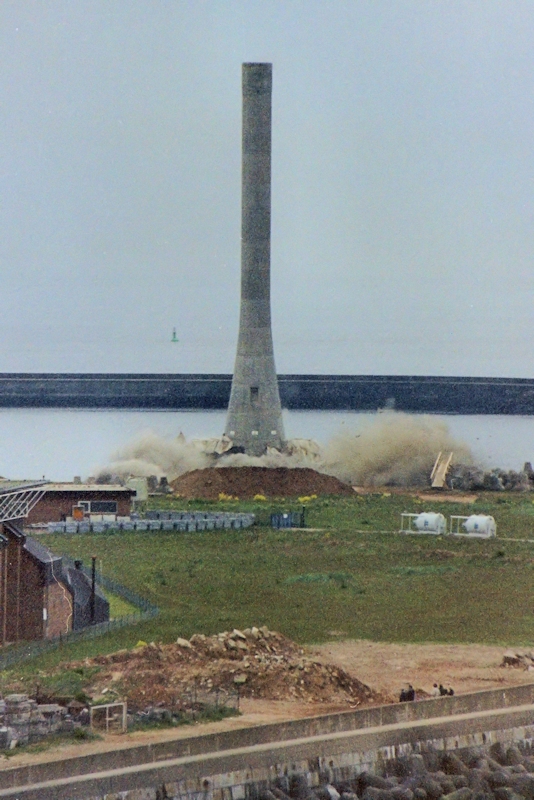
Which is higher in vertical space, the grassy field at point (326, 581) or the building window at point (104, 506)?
the building window at point (104, 506)

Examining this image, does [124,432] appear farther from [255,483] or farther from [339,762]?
[339,762]

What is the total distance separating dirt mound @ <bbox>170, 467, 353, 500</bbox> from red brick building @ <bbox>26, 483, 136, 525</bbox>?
26.6 feet

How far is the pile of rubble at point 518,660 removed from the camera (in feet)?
71.5

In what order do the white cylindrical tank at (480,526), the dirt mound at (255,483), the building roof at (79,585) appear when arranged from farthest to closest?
the dirt mound at (255,483), the white cylindrical tank at (480,526), the building roof at (79,585)

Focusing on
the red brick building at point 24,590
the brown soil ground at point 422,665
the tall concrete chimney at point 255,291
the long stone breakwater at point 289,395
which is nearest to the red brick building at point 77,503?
the red brick building at point 24,590

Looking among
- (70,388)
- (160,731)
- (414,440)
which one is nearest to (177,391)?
(70,388)

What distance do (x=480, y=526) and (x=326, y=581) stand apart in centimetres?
617

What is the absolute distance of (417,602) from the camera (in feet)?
83.9

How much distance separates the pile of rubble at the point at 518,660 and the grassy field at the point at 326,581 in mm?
1123

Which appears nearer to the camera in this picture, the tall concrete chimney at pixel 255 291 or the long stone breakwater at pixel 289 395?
the tall concrete chimney at pixel 255 291

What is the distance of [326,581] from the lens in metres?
26.9

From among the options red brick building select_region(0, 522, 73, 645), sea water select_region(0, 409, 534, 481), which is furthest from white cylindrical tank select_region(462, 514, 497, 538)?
sea water select_region(0, 409, 534, 481)

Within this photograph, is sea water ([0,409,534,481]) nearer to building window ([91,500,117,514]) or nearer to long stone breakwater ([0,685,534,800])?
building window ([91,500,117,514])

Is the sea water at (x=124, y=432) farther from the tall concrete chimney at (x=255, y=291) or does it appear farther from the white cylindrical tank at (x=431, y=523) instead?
the white cylindrical tank at (x=431, y=523)
